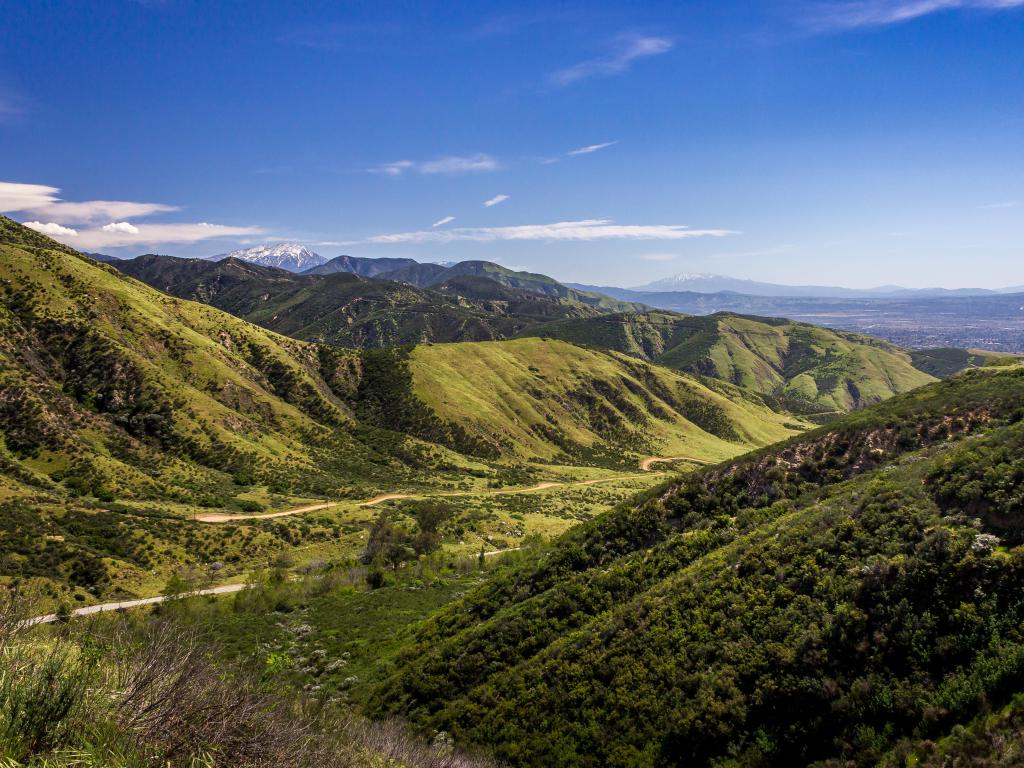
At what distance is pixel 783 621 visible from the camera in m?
20.2

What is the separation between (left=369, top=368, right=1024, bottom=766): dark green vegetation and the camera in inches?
632

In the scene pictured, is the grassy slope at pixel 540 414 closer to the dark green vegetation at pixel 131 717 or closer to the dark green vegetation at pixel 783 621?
the dark green vegetation at pixel 783 621

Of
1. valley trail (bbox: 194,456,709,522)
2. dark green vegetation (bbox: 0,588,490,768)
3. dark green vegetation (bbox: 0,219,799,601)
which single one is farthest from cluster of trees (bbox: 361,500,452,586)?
dark green vegetation (bbox: 0,588,490,768)

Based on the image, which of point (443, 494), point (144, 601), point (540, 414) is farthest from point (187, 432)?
point (540, 414)

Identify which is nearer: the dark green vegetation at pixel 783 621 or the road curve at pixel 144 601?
the dark green vegetation at pixel 783 621

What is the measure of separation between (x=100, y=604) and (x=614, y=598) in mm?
49691

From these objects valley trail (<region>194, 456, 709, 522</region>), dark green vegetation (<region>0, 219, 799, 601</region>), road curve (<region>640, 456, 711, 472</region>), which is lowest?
road curve (<region>640, 456, 711, 472</region>)

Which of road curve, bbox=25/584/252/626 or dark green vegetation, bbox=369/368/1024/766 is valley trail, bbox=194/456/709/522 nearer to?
road curve, bbox=25/584/252/626

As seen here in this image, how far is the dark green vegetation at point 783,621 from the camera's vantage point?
16.1m

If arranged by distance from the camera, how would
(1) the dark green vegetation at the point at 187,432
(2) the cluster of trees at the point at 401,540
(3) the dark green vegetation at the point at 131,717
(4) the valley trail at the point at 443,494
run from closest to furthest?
(3) the dark green vegetation at the point at 131,717
(1) the dark green vegetation at the point at 187,432
(2) the cluster of trees at the point at 401,540
(4) the valley trail at the point at 443,494

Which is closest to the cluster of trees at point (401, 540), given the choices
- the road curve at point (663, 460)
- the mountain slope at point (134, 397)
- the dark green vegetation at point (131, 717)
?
the mountain slope at point (134, 397)

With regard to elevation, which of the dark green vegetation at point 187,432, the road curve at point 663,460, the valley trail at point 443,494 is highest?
the dark green vegetation at point 187,432

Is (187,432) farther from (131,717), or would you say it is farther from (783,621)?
(783,621)

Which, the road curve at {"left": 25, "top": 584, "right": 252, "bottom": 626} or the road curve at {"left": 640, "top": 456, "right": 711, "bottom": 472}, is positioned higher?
the road curve at {"left": 25, "top": 584, "right": 252, "bottom": 626}
